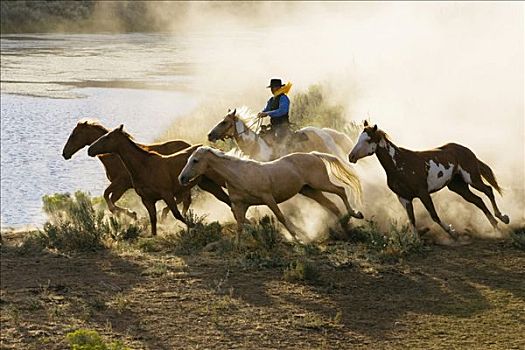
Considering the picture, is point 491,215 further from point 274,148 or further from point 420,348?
point 420,348

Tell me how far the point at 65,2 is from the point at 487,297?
62.1 metres

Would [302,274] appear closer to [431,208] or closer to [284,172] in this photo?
[284,172]

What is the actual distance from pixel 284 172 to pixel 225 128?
193cm

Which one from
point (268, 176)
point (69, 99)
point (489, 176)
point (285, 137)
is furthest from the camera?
point (69, 99)

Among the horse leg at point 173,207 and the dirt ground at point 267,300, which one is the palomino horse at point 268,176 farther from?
the horse leg at point 173,207

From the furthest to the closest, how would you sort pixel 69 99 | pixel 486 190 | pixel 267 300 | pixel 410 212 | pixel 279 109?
pixel 69 99 → pixel 279 109 → pixel 486 190 → pixel 410 212 → pixel 267 300

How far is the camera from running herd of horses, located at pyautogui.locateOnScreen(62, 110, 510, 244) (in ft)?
41.4

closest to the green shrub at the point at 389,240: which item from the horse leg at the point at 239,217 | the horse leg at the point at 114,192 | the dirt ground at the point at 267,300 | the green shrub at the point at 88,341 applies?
the dirt ground at the point at 267,300

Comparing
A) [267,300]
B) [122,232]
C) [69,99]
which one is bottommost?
[267,300]

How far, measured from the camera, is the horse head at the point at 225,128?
47.0 ft

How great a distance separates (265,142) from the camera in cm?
1488

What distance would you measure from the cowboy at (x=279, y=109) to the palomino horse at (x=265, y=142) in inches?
8.5

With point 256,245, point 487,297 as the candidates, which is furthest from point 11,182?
point 487,297

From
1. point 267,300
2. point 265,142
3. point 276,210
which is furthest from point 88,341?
point 265,142
